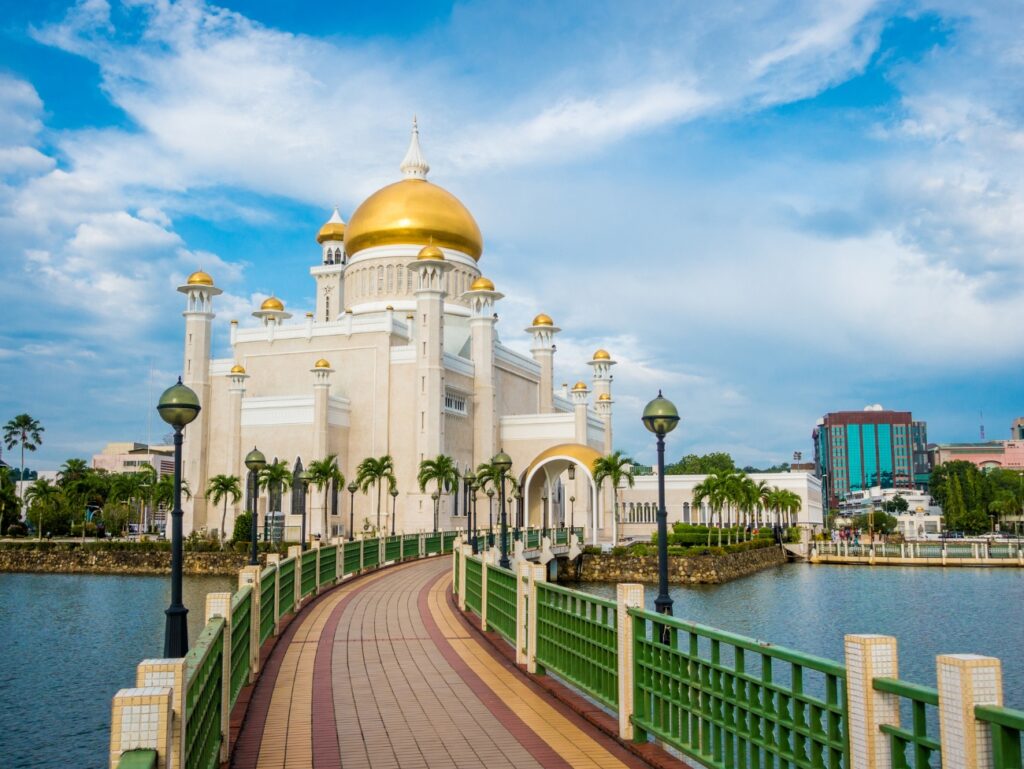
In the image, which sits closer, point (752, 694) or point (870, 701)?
point (870, 701)

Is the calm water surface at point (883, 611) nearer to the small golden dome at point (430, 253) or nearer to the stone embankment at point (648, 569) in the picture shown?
the stone embankment at point (648, 569)

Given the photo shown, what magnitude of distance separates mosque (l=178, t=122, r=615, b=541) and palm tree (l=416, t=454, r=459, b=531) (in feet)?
3.59

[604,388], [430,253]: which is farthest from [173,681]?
[604,388]

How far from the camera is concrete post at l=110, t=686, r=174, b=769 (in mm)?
3514

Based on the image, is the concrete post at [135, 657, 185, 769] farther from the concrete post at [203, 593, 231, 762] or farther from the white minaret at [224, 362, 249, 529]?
the white minaret at [224, 362, 249, 529]

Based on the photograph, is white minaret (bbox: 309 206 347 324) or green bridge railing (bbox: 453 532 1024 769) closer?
green bridge railing (bbox: 453 532 1024 769)

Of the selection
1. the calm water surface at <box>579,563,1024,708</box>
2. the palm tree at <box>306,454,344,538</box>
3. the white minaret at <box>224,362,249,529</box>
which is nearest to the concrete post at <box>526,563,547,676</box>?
the calm water surface at <box>579,563,1024,708</box>

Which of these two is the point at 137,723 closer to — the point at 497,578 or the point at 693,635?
the point at 693,635

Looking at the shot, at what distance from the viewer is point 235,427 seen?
145 feet

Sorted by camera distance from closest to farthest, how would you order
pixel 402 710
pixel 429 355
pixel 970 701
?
pixel 970 701 < pixel 402 710 < pixel 429 355

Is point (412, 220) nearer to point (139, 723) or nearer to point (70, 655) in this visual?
point (70, 655)

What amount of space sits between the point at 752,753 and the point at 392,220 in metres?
46.8

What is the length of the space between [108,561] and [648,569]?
Result: 22.6 m

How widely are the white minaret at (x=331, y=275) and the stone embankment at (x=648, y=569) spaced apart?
22.8m
